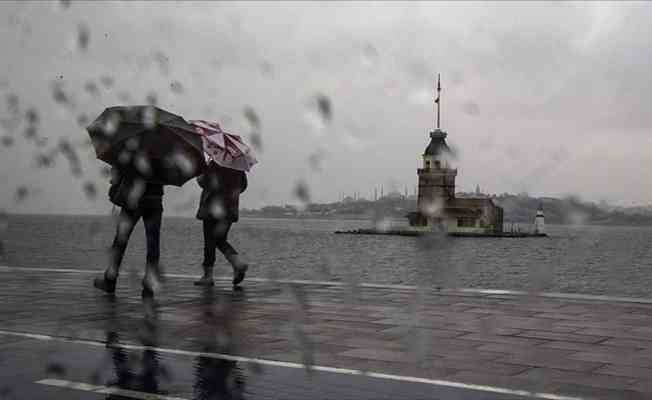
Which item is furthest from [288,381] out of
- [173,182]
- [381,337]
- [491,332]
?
[173,182]

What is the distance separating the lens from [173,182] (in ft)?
32.6

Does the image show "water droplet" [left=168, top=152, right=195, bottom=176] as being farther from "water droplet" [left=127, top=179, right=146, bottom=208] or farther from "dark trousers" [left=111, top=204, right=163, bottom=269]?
"dark trousers" [left=111, top=204, right=163, bottom=269]

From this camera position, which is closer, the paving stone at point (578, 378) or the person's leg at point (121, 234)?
the paving stone at point (578, 378)

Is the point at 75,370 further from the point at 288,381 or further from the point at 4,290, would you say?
the point at 4,290

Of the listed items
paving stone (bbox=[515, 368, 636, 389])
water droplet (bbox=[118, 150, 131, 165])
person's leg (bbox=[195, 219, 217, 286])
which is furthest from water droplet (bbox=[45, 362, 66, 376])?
person's leg (bbox=[195, 219, 217, 286])

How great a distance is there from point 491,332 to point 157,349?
328 centimetres

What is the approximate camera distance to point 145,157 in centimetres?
968

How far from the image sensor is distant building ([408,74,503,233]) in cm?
11956

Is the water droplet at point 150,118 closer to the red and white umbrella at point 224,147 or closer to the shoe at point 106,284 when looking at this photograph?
the red and white umbrella at point 224,147

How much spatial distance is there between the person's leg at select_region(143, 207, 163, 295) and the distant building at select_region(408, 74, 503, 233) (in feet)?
338

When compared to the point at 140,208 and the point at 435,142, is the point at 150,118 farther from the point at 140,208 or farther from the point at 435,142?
the point at 435,142

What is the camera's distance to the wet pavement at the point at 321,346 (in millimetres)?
5129

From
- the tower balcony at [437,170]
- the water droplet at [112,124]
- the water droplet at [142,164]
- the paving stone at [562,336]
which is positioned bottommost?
the paving stone at [562,336]

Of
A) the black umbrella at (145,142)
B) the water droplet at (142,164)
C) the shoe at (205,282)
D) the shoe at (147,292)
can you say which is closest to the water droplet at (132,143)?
the black umbrella at (145,142)
